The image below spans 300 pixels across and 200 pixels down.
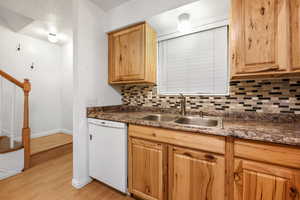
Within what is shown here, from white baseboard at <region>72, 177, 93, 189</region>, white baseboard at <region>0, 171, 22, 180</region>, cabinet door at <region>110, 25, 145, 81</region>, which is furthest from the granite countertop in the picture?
white baseboard at <region>0, 171, 22, 180</region>

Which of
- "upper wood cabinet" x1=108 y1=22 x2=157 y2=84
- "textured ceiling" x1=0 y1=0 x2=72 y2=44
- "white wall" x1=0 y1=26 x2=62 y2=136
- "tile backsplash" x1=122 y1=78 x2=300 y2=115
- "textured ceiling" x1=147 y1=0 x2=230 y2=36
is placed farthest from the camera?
"white wall" x1=0 y1=26 x2=62 y2=136

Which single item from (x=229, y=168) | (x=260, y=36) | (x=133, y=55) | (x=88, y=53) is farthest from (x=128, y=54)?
(x=229, y=168)

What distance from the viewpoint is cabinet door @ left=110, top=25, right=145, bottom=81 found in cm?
171

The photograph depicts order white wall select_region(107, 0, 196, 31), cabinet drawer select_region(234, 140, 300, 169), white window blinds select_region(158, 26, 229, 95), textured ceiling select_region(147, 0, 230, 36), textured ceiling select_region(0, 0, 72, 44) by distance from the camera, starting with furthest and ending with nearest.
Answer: textured ceiling select_region(0, 0, 72, 44) < white window blinds select_region(158, 26, 229, 95) < white wall select_region(107, 0, 196, 31) < textured ceiling select_region(147, 0, 230, 36) < cabinet drawer select_region(234, 140, 300, 169)

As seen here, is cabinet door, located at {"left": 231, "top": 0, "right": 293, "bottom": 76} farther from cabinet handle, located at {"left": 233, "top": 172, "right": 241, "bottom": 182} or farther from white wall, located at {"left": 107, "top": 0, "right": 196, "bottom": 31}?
cabinet handle, located at {"left": 233, "top": 172, "right": 241, "bottom": 182}

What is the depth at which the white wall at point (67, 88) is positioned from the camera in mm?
3250

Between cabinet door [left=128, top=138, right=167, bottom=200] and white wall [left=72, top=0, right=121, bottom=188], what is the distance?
28.3 inches

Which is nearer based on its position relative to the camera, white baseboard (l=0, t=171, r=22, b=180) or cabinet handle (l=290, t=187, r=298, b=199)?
cabinet handle (l=290, t=187, r=298, b=199)

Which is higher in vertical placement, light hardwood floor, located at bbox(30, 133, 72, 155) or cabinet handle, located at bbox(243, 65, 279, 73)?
cabinet handle, located at bbox(243, 65, 279, 73)

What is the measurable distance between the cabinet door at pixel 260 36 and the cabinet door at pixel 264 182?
73 cm

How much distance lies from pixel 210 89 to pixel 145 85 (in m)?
0.95

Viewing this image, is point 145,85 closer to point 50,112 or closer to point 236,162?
point 236,162

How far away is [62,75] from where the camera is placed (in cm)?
343

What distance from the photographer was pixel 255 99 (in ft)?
4.41
